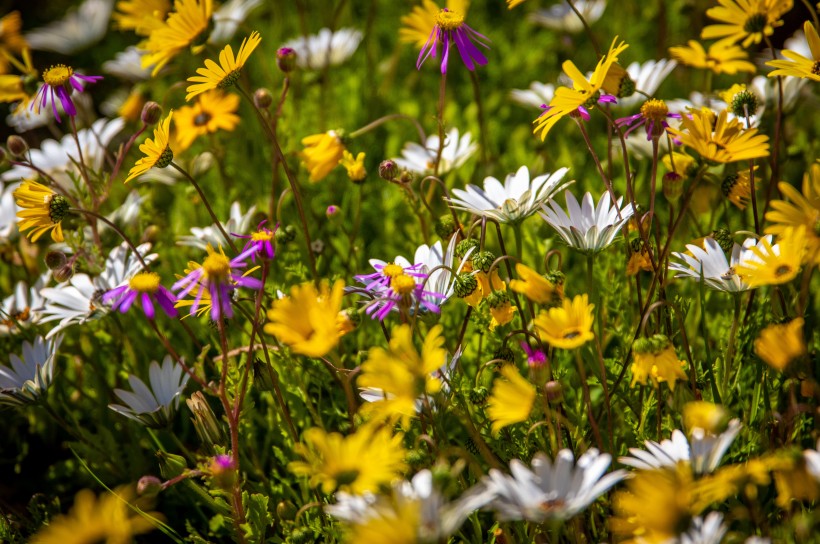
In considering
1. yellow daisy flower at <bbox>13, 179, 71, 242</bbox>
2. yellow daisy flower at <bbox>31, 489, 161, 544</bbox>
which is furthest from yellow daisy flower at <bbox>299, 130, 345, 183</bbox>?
yellow daisy flower at <bbox>31, 489, 161, 544</bbox>

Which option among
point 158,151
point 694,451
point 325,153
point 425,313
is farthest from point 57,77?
point 694,451

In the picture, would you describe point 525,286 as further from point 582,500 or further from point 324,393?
point 324,393

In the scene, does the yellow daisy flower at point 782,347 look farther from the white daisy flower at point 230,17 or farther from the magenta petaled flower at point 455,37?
the white daisy flower at point 230,17

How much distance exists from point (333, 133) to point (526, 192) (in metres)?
0.62

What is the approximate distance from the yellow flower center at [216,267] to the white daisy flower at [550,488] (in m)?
0.57

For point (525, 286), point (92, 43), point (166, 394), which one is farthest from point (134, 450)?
point (92, 43)

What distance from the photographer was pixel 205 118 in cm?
227

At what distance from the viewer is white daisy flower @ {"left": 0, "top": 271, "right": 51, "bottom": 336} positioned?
197 centimetres

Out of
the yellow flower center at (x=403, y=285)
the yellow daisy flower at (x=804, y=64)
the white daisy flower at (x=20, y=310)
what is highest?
the yellow daisy flower at (x=804, y=64)

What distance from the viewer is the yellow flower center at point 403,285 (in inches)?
54.7

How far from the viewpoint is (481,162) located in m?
2.40

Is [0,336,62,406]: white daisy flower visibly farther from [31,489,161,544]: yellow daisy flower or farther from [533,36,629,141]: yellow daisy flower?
[533,36,629,141]: yellow daisy flower

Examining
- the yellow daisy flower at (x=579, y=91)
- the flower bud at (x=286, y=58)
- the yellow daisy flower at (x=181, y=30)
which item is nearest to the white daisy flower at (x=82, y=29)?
the yellow daisy flower at (x=181, y=30)

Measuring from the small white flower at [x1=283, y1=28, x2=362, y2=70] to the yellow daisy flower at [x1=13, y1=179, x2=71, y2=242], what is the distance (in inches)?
52.5
